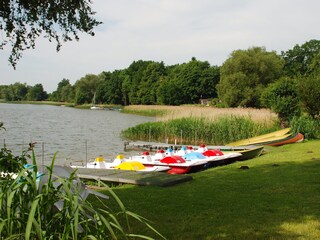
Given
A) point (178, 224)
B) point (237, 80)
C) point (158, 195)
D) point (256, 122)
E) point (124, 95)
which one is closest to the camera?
point (178, 224)

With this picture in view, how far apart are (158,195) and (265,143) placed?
457 inches

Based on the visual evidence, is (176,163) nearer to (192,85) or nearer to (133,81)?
(192,85)

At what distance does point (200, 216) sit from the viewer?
5.53 m

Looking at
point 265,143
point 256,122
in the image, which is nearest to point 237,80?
point 256,122

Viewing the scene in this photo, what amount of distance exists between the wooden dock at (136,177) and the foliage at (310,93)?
12499 mm

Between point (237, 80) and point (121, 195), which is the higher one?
point (237, 80)

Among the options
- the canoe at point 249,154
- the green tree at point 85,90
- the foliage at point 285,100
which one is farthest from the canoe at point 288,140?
the green tree at point 85,90

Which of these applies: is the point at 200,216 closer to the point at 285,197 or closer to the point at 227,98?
the point at 285,197

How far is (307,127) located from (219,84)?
32645 mm

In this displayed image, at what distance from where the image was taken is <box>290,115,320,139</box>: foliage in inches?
776

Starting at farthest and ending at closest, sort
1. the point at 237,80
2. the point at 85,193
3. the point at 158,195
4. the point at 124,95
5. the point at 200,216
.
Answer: the point at 124,95, the point at 237,80, the point at 158,195, the point at 200,216, the point at 85,193

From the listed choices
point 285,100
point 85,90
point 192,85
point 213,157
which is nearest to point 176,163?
point 213,157

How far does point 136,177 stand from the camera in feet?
29.8

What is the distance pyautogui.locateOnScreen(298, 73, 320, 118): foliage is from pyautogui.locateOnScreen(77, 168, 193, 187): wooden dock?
12.5 meters
